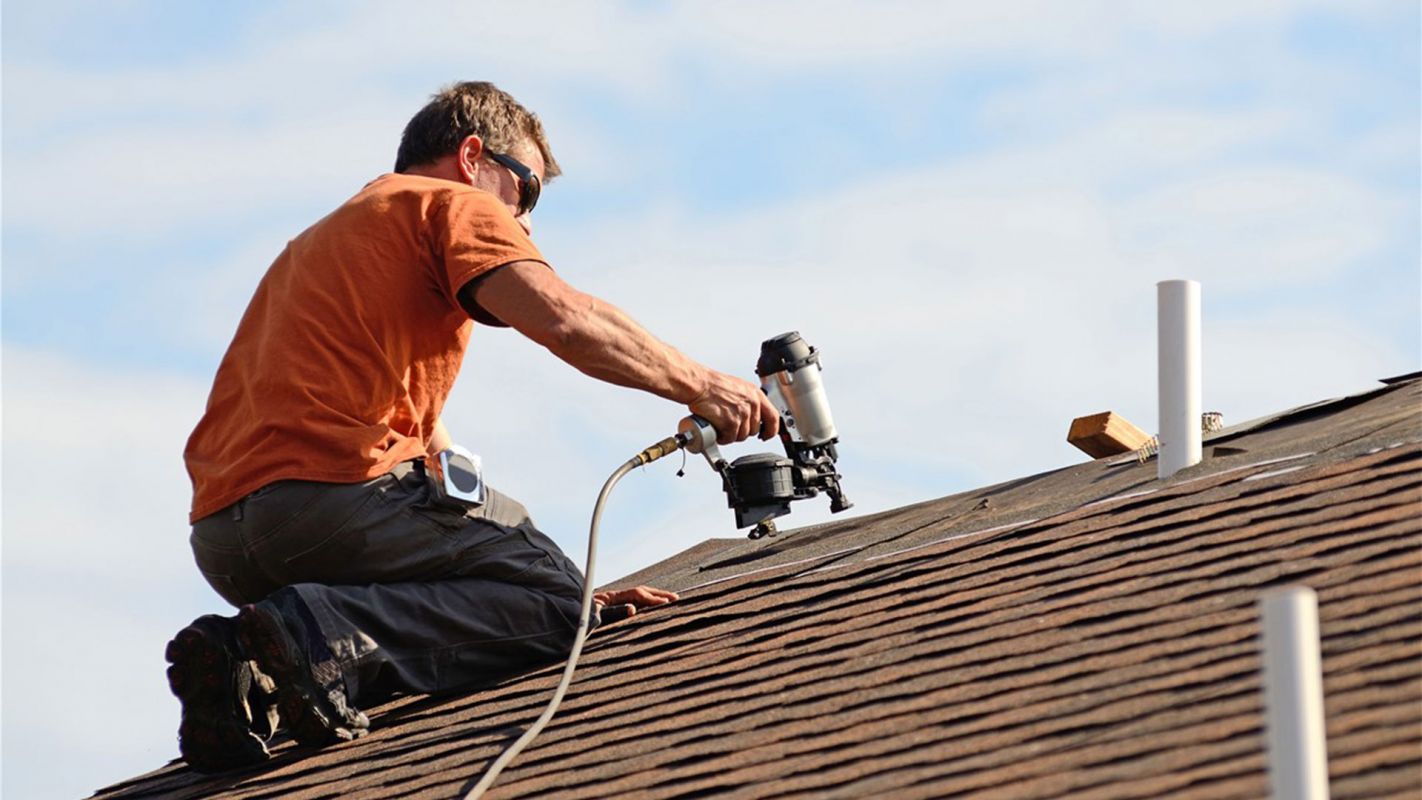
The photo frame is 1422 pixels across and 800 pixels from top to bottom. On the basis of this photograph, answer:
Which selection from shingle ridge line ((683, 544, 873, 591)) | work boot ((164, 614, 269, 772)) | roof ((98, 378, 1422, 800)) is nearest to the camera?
roof ((98, 378, 1422, 800))

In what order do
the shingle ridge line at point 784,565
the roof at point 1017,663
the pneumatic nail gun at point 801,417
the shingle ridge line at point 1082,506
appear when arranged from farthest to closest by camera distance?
the pneumatic nail gun at point 801,417
the shingle ridge line at point 784,565
the shingle ridge line at point 1082,506
the roof at point 1017,663

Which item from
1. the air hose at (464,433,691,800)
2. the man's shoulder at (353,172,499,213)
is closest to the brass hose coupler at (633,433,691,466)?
the air hose at (464,433,691,800)

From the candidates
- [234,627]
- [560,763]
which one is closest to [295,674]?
[234,627]

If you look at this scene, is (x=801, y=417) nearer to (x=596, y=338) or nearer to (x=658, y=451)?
(x=658, y=451)

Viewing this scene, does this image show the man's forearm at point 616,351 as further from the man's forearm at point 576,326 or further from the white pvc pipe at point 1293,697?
the white pvc pipe at point 1293,697

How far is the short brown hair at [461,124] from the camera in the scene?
548 centimetres

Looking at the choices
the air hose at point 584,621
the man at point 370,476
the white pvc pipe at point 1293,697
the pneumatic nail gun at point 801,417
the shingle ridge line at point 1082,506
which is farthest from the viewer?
the pneumatic nail gun at point 801,417

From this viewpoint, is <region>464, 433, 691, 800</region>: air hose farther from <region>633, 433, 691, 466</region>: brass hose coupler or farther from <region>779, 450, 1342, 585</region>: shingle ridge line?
<region>779, 450, 1342, 585</region>: shingle ridge line

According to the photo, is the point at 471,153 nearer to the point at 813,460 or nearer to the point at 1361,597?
the point at 813,460

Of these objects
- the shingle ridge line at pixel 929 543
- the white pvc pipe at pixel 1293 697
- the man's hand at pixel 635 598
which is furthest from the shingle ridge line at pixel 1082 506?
the white pvc pipe at pixel 1293 697

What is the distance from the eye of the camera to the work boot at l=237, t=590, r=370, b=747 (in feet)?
14.9

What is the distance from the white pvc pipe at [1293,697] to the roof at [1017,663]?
30 cm

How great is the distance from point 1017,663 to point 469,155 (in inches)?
93.3

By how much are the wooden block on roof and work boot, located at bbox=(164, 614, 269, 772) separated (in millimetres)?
3010
